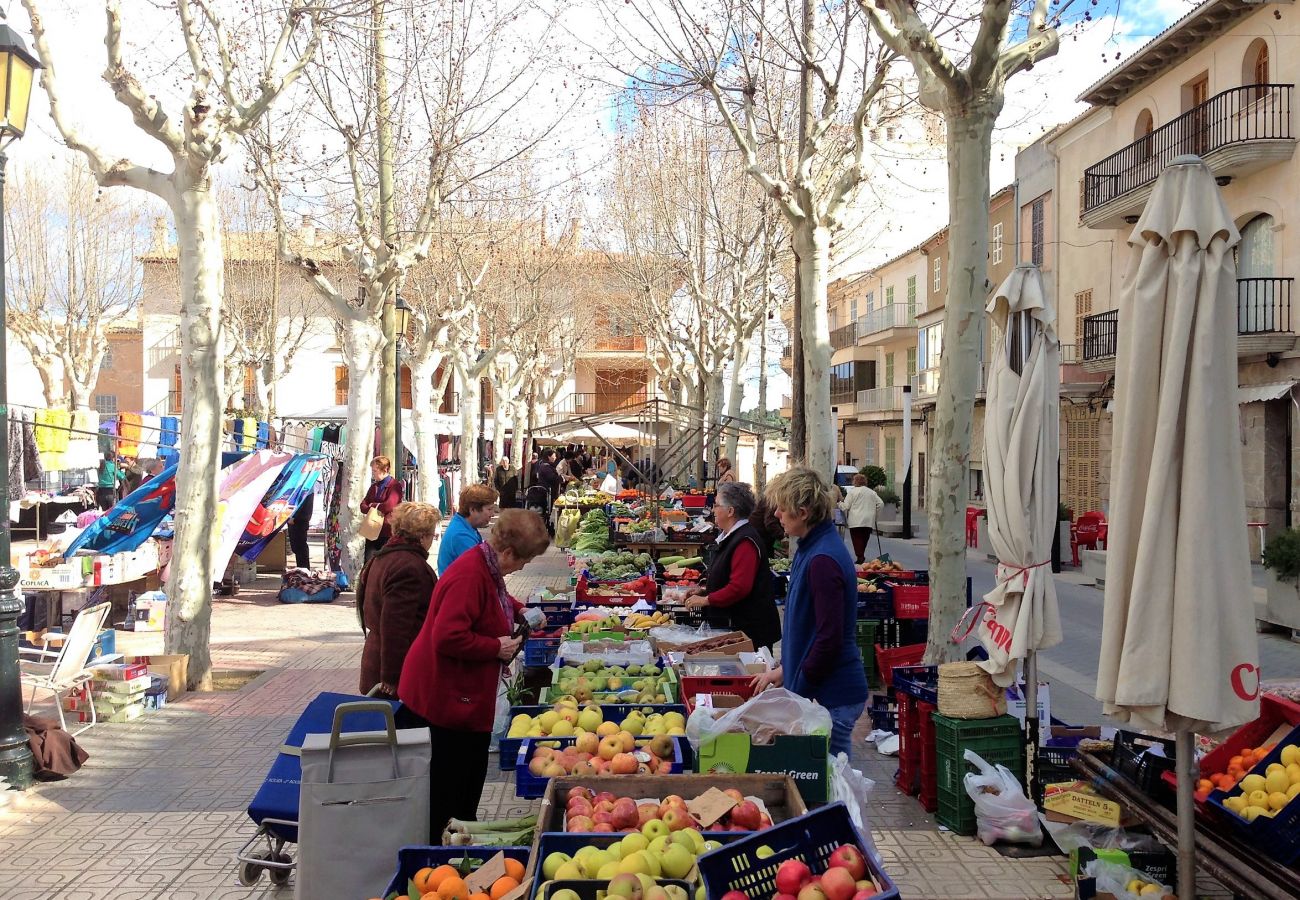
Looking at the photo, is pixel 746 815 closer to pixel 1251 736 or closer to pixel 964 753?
pixel 964 753

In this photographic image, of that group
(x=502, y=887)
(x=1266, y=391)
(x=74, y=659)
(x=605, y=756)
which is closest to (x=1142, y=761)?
(x=605, y=756)

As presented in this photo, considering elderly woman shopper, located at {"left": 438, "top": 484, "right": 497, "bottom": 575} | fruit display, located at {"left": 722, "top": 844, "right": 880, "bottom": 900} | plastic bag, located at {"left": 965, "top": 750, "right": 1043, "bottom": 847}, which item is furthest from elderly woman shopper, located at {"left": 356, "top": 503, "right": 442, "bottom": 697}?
plastic bag, located at {"left": 965, "top": 750, "right": 1043, "bottom": 847}

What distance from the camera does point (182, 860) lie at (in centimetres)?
547

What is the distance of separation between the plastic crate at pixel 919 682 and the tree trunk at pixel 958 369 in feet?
3.29

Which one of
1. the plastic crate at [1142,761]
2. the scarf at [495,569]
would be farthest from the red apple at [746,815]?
the plastic crate at [1142,761]

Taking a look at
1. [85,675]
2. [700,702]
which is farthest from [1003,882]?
[85,675]

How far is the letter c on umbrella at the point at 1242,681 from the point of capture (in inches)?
150

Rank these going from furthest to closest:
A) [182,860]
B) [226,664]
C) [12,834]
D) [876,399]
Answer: [876,399], [226,664], [12,834], [182,860]

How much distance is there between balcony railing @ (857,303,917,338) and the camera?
1683 inches

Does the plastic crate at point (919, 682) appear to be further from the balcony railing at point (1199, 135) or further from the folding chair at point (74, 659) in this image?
the balcony railing at point (1199, 135)

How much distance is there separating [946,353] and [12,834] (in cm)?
687

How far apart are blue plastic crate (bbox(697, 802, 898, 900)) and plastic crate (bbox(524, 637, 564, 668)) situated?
4.41 meters

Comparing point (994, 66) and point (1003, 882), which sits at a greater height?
point (994, 66)

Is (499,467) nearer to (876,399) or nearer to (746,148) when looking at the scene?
(746,148)
